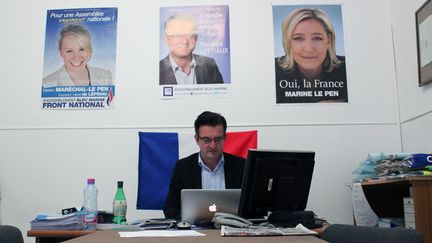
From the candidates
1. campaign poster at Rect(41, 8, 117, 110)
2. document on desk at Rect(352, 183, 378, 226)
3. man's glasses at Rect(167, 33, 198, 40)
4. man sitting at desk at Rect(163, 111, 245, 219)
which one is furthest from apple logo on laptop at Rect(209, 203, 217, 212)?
man's glasses at Rect(167, 33, 198, 40)

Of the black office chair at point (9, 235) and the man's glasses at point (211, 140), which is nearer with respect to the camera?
the black office chair at point (9, 235)

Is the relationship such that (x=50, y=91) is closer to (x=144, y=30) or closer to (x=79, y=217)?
(x=144, y=30)

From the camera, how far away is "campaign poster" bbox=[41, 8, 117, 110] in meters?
3.42

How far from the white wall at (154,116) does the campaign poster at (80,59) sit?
7cm

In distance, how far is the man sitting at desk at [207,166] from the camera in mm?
2580

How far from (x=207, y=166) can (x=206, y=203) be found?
2.68 ft

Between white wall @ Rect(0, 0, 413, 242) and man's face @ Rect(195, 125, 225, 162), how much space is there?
0.73 m

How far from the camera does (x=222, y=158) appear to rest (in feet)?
8.83

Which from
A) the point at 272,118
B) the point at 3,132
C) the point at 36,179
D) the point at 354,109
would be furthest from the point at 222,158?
the point at 3,132

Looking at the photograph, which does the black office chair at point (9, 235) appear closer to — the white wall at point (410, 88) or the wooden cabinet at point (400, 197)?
the wooden cabinet at point (400, 197)

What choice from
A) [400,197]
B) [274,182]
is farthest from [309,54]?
[274,182]

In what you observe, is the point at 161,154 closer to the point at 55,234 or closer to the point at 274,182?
the point at 55,234

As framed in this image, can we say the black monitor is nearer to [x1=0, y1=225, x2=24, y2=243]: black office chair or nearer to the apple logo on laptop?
the apple logo on laptop

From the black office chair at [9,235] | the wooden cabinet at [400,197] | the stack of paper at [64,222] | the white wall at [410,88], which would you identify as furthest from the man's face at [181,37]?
the black office chair at [9,235]
